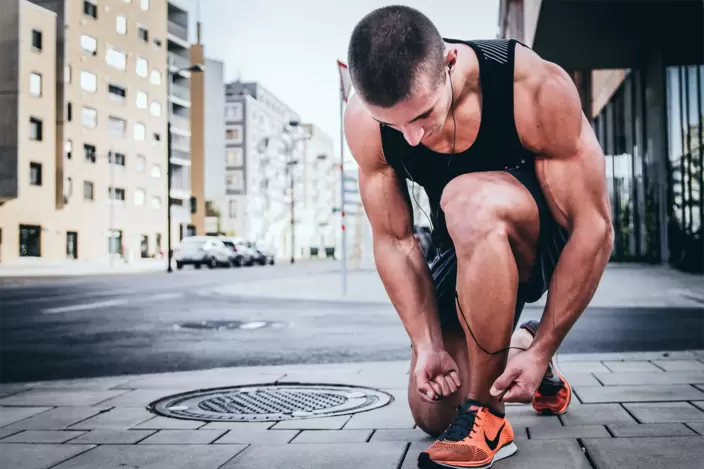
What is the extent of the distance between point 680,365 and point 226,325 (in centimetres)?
504

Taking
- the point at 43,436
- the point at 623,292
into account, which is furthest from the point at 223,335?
Result: the point at 623,292

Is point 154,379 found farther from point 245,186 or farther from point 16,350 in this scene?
point 245,186

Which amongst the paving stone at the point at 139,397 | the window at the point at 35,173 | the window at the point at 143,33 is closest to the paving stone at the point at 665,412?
the paving stone at the point at 139,397

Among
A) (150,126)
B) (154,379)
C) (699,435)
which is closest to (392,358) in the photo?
(154,379)

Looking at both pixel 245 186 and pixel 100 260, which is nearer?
pixel 100 260

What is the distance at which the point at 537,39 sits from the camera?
20.2 metres

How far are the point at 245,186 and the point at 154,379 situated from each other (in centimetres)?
7984

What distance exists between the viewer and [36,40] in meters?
21.0

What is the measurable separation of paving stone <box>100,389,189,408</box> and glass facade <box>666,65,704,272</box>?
647 inches

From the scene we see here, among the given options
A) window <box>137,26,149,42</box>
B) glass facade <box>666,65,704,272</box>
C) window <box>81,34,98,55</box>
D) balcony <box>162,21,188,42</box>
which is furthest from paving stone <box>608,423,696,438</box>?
balcony <box>162,21,188,42</box>

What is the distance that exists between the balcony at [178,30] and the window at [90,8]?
44.5 feet

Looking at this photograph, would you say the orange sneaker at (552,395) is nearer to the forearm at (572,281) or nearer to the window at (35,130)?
the forearm at (572,281)

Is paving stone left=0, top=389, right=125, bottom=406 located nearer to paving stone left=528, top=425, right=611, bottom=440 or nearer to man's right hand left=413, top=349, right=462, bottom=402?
man's right hand left=413, top=349, right=462, bottom=402

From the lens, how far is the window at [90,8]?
4725 cm
